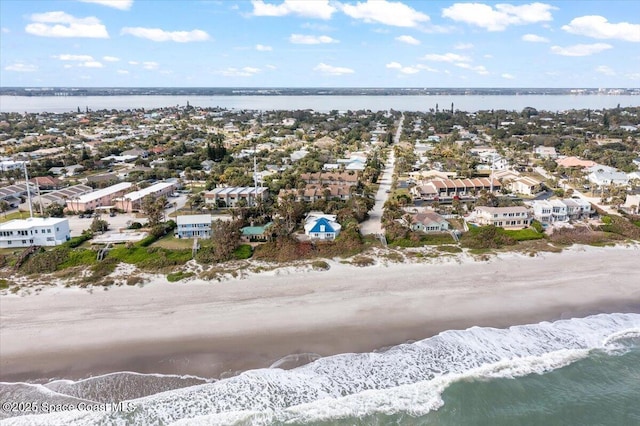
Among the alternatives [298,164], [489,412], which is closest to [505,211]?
[489,412]

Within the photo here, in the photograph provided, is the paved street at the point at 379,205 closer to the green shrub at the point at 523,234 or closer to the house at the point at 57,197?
the green shrub at the point at 523,234

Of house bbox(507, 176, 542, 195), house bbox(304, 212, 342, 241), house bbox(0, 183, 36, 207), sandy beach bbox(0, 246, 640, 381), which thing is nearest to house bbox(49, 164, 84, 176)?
house bbox(0, 183, 36, 207)

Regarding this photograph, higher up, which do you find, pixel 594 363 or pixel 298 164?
pixel 298 164

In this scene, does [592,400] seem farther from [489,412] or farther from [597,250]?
[597,250]

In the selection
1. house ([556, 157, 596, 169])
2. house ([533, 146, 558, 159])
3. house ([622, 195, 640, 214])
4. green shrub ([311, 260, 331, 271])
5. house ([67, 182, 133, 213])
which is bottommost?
green shrub ([311, 260, 331, 271])

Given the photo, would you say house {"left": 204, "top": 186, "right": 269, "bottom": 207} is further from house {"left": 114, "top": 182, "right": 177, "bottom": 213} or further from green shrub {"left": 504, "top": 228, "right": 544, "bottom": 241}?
green shrub {"left": 504, "top": 228, "right": 544, "bottom": 241}

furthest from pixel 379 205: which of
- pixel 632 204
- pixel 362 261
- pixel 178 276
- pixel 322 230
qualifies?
pixel 632 204
